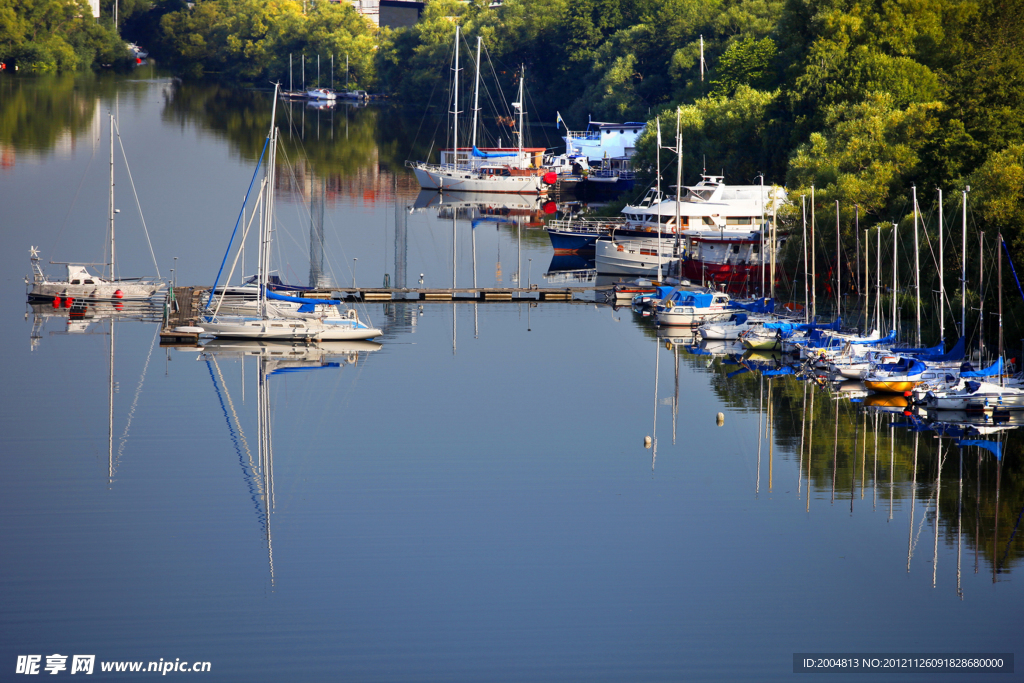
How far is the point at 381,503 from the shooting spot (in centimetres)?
2730

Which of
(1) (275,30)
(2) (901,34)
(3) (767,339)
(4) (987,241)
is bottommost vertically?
(3) (767,339)

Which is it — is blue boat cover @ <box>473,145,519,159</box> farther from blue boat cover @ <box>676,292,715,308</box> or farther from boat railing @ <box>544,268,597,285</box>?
blue boat cover @ <box>676,292,715,308</box>

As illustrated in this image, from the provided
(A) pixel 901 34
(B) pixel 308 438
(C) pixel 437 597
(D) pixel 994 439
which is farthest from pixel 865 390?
(A) pixel 901 34

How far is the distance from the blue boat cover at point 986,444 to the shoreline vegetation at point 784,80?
5.93 m

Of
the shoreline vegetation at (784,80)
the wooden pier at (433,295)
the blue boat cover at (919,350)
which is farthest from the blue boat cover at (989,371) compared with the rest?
the wooden pier at (433,295)

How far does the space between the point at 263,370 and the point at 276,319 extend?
13.1 feet

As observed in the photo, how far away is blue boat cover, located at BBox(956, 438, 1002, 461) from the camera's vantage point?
1241 inches

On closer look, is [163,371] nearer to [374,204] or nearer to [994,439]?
[994,439]

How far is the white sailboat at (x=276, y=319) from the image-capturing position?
139ft

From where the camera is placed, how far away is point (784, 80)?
78375 mm

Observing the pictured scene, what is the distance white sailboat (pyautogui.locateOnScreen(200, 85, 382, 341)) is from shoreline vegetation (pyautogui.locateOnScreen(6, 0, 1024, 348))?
62.2ft

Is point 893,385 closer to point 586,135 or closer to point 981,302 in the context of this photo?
point 981,302

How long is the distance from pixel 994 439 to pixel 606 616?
1525 cm

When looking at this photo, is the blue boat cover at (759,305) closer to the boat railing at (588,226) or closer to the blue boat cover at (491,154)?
the boat railing at (588,226)
